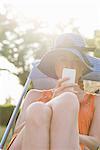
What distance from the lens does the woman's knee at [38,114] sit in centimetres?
286

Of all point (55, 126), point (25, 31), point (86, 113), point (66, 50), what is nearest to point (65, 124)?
point (55, 126)

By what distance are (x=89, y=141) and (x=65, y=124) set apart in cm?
40

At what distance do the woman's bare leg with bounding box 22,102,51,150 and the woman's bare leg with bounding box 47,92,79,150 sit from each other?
1.4 inches

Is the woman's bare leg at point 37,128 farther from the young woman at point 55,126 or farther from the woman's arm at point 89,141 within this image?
the woman's arm at point 89,141

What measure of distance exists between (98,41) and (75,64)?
16744 millimetres

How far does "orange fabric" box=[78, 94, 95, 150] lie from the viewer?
132 inches

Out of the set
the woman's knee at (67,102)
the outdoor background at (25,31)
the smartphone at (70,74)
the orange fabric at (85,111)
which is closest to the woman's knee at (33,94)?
the orange fabric at (85,111)

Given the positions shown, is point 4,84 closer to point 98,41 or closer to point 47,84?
point 98,41

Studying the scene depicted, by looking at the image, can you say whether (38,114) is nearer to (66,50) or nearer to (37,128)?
(37,128)

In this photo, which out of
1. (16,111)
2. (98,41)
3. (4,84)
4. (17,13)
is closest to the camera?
(16,111)

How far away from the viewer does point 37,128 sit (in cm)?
284

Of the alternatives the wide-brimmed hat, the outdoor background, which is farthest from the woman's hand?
the outdoor background

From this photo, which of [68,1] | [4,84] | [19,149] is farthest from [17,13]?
[19,149]

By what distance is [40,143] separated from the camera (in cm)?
282
